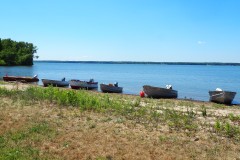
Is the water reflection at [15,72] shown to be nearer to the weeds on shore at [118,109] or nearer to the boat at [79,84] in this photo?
the boat at [79,84]

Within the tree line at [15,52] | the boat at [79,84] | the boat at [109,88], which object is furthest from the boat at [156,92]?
the tree line at [15,52]

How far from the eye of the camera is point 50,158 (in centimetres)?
902

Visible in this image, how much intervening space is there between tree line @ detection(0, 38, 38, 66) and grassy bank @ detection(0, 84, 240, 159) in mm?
124722

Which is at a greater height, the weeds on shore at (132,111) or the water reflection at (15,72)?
the weeds on shore at (132,111)

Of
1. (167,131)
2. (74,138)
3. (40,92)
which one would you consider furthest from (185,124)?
(40,92)

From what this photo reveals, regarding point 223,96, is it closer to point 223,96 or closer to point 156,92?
point 223,96

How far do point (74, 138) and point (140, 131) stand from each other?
2.39m

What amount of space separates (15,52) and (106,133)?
142406 millimetres

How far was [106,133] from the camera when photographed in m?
11.4

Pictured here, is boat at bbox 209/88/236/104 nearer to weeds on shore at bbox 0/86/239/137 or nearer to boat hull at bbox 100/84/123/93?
boat hull at bbox 100/84/123/93

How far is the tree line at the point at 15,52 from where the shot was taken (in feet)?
455

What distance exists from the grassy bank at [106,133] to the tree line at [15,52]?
409ft

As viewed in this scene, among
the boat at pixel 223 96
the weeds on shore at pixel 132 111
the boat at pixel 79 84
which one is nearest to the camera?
the weeds on shore at pixel 132 111

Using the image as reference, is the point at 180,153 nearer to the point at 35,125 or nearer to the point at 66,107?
the point at 35,125
